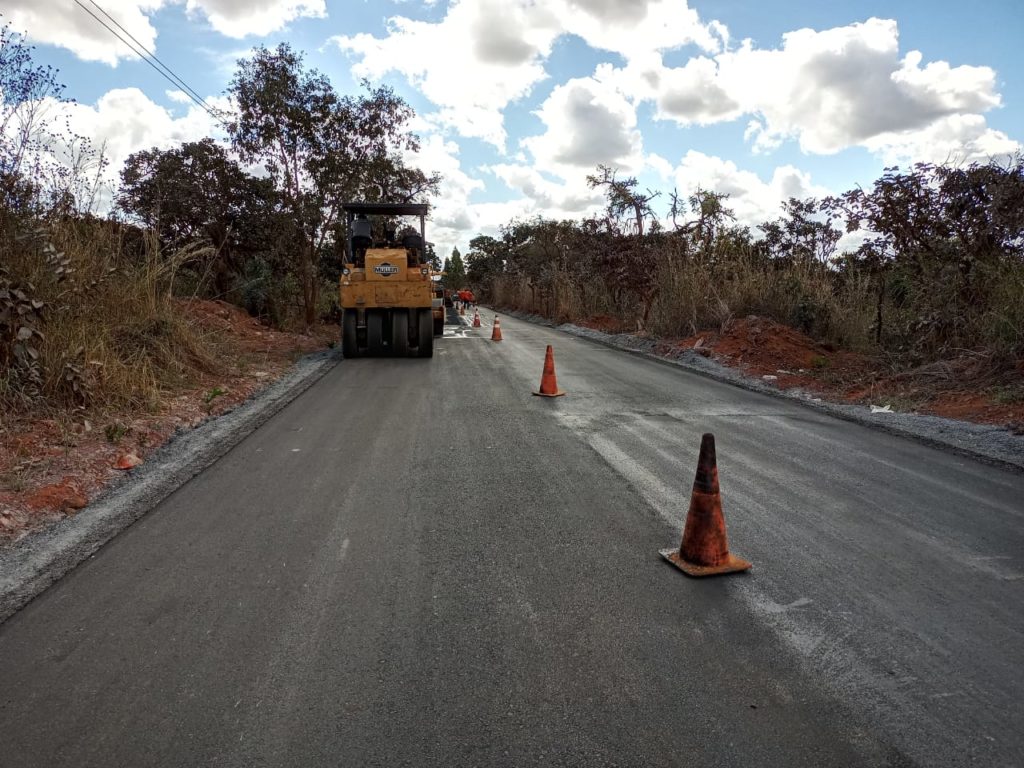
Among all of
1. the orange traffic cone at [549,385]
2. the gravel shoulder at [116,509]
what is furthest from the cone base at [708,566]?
the orange traffic cone at [549,385]

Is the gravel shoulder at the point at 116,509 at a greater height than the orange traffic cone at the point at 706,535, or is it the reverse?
the orange traffic cone at the point at 706,535

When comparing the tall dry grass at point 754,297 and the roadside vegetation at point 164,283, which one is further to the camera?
the tall dry grass at point 754,297

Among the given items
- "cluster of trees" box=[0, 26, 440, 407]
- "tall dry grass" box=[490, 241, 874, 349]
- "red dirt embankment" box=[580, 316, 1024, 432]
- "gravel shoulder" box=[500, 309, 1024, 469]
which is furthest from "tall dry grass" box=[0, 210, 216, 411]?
"tall dry grass" box=[490, 241, 874, 349]

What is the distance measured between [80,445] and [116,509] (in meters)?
1.47

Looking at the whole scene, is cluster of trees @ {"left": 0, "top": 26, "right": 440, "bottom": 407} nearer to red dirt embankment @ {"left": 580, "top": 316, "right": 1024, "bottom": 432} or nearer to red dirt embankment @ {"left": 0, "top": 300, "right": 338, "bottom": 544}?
red dirt embankment @ {"left": 0, "top": 300, "right": 338, "bottom": 544}

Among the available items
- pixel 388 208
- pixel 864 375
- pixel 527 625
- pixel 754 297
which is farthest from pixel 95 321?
pixel 754 297

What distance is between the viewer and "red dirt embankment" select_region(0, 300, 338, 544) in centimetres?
424

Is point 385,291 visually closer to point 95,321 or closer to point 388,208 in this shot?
point 388,208

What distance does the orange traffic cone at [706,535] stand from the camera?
3428mm

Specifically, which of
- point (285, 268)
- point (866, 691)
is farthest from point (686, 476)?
point (285, 268)

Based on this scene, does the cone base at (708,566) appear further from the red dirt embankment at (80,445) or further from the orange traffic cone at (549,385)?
the orange traffic cone at (549,385)

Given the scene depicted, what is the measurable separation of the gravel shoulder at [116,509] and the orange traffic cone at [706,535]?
3.27 metres

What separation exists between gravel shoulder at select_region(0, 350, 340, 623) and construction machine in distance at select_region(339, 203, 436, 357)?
225 inches

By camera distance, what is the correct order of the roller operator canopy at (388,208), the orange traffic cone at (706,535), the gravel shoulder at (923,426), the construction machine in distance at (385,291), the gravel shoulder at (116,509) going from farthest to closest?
the roller operator canopy at (388,208)
the construction machine in distance at (385,291)
the gravel shoulder at (923,426)
the orange traffic cone at (706,535)
the gravel shoulder at (116,509)
